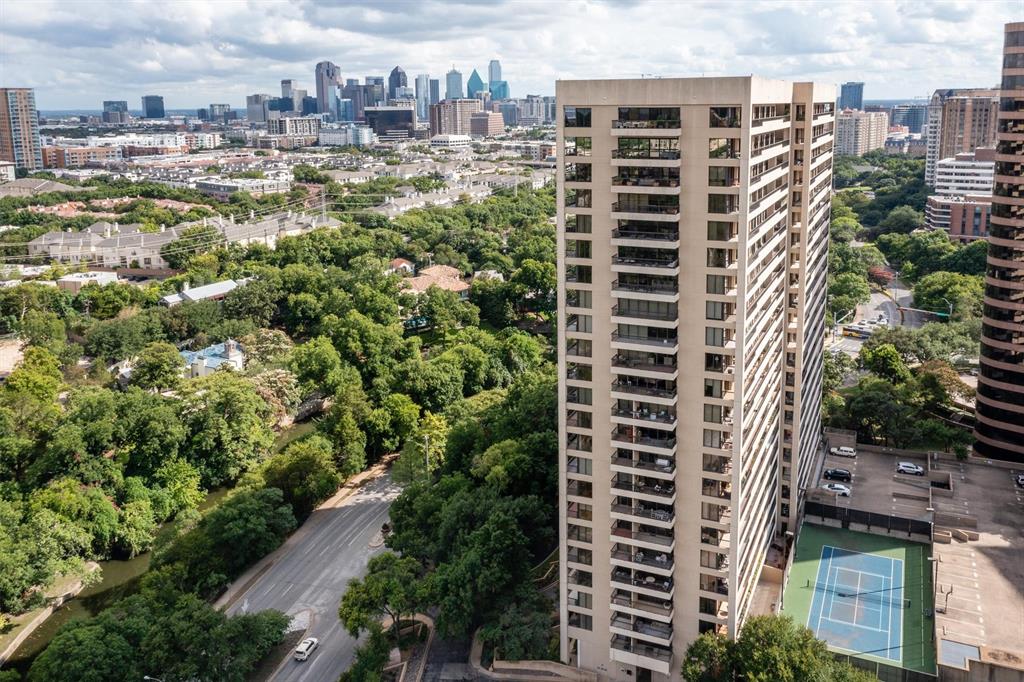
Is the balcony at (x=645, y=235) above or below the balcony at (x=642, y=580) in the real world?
above

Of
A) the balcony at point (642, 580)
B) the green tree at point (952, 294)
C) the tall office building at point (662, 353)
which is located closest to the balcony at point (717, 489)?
the tall office building at point (662, 353)

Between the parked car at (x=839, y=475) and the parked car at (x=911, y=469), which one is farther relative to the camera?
the parked car at (x=911, y=469)

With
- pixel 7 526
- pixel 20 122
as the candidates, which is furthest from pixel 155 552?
pixel 20 122

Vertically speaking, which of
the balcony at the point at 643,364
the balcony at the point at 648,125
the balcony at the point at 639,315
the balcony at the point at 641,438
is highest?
the balcony at the point at 648,125

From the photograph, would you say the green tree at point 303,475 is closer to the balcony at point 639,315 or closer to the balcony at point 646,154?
the balcony at point 639,315

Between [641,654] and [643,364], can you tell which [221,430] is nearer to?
[641,654]

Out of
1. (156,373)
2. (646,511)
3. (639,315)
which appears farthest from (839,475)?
(156,373)

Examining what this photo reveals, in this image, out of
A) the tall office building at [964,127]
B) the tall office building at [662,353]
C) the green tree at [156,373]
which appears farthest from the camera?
the tall office building at [964,127]

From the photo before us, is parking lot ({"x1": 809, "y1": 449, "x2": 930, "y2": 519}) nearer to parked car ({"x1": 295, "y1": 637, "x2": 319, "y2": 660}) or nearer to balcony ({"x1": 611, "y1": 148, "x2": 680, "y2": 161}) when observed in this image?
balcony ({"x1": 611, "y1": 148, "x2": 680, "y2": 161})
